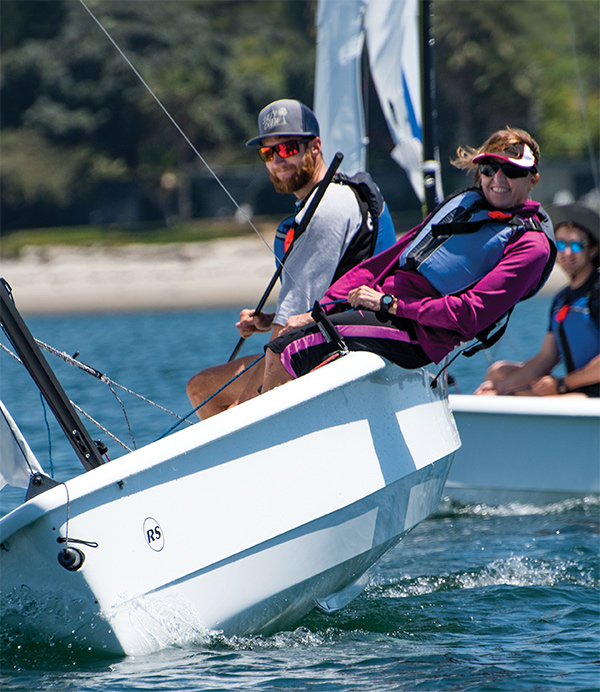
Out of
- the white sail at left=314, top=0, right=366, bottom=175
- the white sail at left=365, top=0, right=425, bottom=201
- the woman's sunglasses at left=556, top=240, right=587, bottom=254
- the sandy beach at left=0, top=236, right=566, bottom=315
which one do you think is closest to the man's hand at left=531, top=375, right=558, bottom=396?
the woman's sunglasses at left=556, top=240, right=587, bottom=254

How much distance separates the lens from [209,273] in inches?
1052

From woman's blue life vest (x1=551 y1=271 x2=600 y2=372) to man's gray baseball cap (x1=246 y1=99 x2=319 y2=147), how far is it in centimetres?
265

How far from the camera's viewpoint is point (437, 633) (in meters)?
3.54

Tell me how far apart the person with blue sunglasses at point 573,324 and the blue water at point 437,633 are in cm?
69

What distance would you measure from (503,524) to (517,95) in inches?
1449

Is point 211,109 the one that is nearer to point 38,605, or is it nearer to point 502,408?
point 502,408

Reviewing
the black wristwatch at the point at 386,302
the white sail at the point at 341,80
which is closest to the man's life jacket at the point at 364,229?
the black wristwatch at the point at 386,302

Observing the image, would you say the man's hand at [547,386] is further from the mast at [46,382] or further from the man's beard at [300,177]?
the mast at [46,382]

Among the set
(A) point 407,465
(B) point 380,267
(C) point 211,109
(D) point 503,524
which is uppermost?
(C) point 211,109

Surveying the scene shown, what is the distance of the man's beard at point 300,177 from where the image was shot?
3.41 meters

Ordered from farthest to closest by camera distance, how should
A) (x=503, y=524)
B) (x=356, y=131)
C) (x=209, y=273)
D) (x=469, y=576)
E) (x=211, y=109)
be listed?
(x=211, y=109) < (x=209, y=273) < (x=356, y=131) < (x=503, y=524) < (x=469, y=576)

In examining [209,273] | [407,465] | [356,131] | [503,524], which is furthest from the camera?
[209,273]

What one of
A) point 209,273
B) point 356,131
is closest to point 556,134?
point 209,273

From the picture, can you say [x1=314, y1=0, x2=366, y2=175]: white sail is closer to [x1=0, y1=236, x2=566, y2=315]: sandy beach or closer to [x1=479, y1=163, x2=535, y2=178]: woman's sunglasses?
[x1=479, y1=163, x2=535, y2=178]: woman's sunglasses
